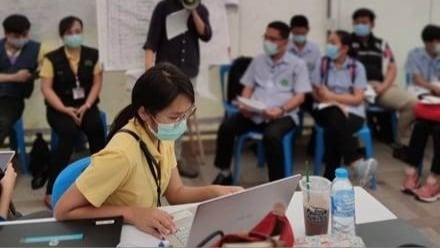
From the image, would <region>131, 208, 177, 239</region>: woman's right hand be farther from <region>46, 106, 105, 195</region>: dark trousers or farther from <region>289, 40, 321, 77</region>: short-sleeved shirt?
<region>289, 40, 321, 77</region>: short-sleeved shirt

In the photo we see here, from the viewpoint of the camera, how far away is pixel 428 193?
356cm

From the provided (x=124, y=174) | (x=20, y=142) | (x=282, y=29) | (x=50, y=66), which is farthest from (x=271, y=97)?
(x=124, y=174)

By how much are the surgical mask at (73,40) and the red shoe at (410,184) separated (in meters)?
2.39

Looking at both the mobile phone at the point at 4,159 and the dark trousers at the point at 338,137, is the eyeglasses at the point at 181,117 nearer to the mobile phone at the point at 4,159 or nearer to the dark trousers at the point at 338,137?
the mobile phone at the point at 4,159

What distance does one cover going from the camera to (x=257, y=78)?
3.90 m

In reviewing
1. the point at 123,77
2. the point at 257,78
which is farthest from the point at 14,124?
the point at 257,78

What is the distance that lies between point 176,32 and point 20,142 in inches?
54.8

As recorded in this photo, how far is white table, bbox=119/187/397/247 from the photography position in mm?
1534

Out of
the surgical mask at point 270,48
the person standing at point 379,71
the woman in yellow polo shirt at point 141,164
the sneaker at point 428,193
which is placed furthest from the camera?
the person standing at point 379,71

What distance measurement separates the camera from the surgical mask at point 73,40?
12.4 ft

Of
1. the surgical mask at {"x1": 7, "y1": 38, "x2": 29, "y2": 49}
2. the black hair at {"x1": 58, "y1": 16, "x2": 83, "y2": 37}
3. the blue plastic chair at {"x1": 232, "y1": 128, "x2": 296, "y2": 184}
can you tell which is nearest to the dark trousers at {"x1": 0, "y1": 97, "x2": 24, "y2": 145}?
the surgical mask at {"x1": 7, "y1": 38, "x2": 29, "y2": 49}

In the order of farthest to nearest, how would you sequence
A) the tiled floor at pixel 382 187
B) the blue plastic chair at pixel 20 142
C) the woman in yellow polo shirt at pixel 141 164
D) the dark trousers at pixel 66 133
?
the blue plastic chair at pixel 20 142, the dark trousers at pixel 66 133, the tiled floor at pixel 382 187, the woman in yellow polo shirt at pixel 141 164

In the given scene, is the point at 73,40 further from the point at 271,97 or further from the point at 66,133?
the point at 271,97

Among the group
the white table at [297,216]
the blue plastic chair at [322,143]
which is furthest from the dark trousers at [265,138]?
the white table at [297,216]
